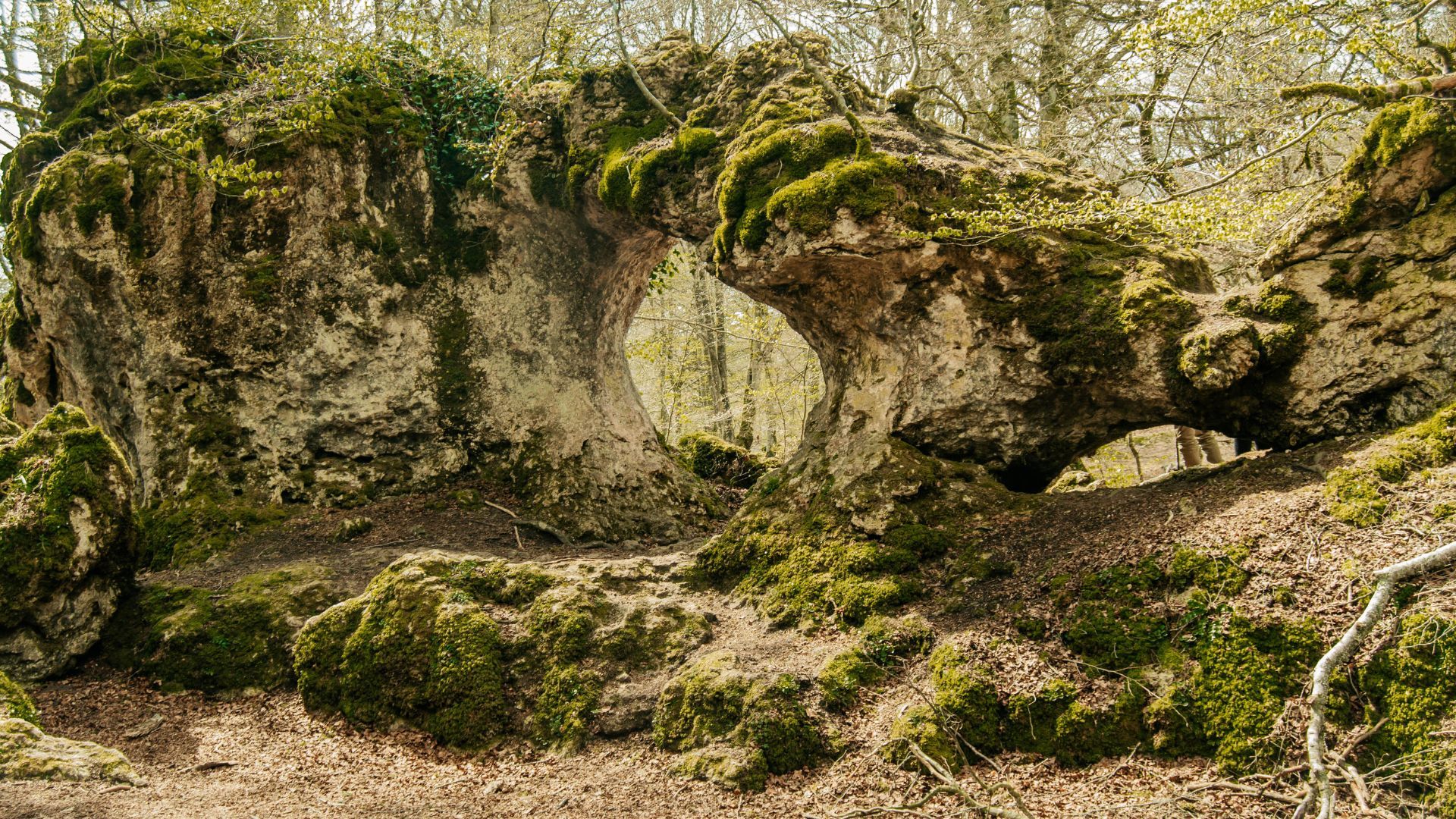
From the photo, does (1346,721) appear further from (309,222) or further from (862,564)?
(309,222)

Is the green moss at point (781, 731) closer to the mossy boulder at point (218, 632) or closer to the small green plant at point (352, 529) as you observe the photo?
the mossy boulder at point (218, 632)

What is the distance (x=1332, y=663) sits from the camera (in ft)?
11.8

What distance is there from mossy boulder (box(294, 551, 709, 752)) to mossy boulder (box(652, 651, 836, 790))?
574 millimetres

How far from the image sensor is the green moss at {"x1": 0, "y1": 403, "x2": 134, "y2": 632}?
658cm

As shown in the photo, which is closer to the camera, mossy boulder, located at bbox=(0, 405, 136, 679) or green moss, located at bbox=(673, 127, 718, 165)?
mossy boulder, located at bbox=(0, 405, 136, 679)

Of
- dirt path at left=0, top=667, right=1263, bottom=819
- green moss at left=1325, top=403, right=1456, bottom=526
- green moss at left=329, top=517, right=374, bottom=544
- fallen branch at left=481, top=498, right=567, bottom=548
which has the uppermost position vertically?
green moss at left=1325, top=403, right=1456, bottom=526

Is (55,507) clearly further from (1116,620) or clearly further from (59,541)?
(1116,620)

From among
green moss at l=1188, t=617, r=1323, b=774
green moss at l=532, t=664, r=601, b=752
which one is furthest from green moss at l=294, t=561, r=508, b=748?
green moss at l=1188, t=617, r=1323, b=774

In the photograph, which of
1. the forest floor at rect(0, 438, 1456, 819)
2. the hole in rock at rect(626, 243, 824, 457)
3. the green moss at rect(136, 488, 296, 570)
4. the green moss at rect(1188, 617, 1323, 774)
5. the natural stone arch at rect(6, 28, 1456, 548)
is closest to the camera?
the green moss at rect(1188, 617, 1323, 774)

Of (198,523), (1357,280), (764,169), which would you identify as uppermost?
(764,169)

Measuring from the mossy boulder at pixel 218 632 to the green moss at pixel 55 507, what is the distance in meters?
0.52

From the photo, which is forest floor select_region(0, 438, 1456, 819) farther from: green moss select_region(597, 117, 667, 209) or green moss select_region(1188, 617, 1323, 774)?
green moss select_region(597, 117, 667, 209)

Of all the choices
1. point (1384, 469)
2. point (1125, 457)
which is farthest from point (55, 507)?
point (1125, 457)

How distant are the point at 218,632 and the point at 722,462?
7208 mm
